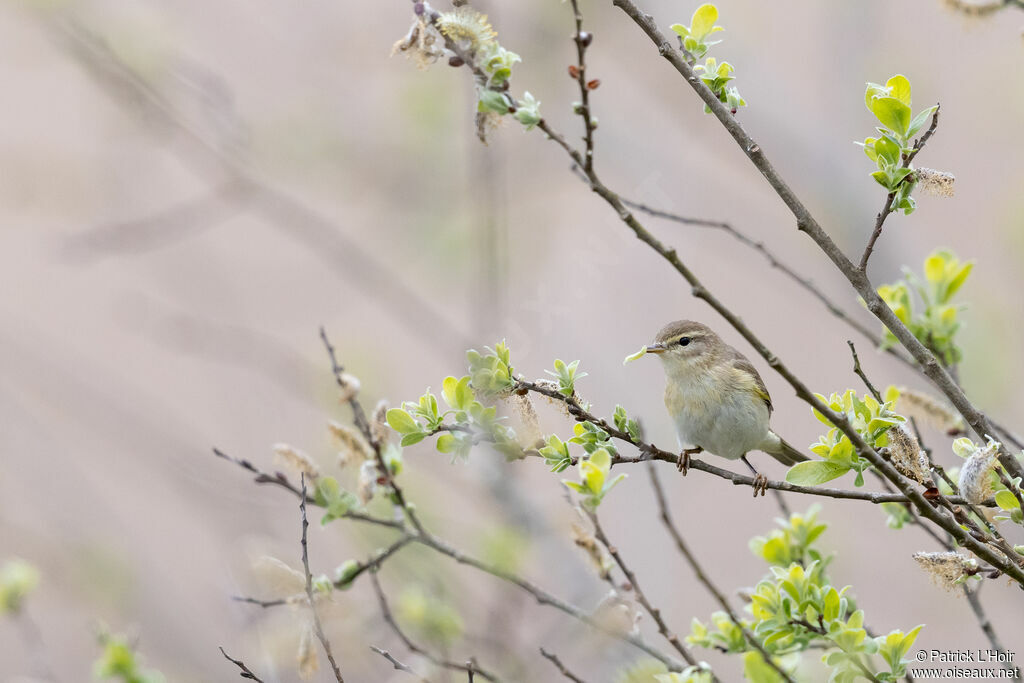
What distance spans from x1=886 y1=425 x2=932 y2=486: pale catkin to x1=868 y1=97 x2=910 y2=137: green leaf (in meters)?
0.58

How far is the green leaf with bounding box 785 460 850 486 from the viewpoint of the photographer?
1848 mm

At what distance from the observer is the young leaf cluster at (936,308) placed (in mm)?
2430

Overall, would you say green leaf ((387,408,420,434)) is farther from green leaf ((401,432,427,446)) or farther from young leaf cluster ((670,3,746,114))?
young leaf cluster ((670,3,746,114))

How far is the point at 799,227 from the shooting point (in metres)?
1.75

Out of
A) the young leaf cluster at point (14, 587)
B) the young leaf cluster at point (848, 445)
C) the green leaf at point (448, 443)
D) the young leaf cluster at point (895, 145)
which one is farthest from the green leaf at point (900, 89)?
the young leaf cluster at point (14, 587)

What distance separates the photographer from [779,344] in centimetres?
605

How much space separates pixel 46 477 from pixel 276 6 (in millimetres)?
3377

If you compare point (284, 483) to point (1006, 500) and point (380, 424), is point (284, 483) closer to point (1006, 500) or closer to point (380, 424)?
point (380, 424)

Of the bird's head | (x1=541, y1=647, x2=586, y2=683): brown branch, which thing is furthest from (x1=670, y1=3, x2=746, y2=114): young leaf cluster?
the bird's head

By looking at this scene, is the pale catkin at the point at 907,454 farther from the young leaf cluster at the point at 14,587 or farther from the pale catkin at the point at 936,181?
the young leaf cluster at the point at 14,587

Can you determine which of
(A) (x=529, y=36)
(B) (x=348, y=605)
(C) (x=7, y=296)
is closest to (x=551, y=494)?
(B) (x=348, y=605)

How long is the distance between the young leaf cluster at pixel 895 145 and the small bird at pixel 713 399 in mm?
1205

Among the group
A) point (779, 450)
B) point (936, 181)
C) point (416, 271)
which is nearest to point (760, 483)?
point (936, 181)

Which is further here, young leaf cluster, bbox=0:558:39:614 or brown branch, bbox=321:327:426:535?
young leaf cluster, bbox=0:558:39:614
